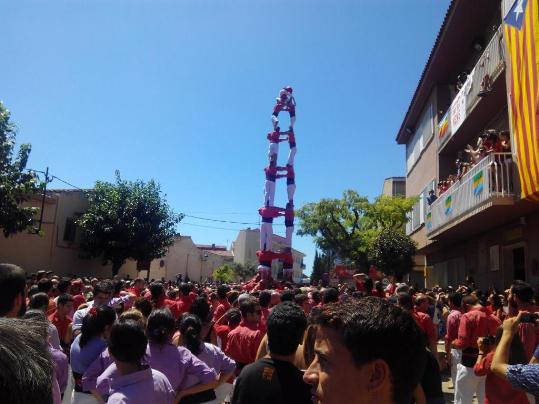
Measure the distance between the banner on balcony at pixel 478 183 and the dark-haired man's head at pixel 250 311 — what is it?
8487 millimetres

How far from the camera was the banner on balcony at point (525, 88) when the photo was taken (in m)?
10.1

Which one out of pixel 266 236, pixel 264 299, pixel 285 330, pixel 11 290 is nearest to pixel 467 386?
pixel 264 299

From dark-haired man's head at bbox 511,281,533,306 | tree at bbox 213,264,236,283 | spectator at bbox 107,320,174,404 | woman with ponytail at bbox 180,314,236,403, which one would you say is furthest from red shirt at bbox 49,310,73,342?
tree at bbox 213,264,236,283

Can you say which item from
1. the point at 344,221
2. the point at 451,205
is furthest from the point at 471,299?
the point at 344,221

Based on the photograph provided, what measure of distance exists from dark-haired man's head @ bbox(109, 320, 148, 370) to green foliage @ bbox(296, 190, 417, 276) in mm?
26276

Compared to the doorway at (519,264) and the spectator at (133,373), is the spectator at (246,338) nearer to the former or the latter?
the spectator at (133,373)

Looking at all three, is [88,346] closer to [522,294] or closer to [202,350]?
[202,350]

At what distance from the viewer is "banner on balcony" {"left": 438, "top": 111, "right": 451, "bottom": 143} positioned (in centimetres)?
1903

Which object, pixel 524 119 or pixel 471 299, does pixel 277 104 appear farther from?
pixel 471 299

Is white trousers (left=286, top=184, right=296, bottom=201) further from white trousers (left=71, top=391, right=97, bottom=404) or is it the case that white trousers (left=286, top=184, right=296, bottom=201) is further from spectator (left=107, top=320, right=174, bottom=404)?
spectator (left=107, top=320, right=174, bottom=404)

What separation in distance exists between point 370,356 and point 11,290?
2.43 meters

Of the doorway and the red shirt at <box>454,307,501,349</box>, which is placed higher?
the doorway

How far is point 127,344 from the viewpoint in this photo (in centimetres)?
334

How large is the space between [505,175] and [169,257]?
4293cm
